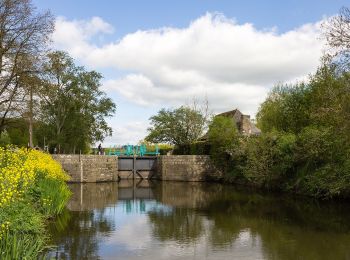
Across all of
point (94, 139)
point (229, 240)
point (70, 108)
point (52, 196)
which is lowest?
point (229, 240)

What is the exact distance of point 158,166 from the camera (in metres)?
39.2

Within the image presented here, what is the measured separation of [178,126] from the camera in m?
48.6

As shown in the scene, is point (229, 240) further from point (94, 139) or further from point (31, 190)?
point (94, 139)

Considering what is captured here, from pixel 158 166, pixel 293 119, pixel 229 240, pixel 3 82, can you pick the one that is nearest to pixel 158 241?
pixel 229 240

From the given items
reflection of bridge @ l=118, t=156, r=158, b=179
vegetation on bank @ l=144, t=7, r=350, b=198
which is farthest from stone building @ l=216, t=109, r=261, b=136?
reflection of bridge @ l=118, t=156, r=158, b=179

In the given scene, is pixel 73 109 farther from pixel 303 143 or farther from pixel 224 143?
pixel 303 143

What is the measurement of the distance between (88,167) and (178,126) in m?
15.7

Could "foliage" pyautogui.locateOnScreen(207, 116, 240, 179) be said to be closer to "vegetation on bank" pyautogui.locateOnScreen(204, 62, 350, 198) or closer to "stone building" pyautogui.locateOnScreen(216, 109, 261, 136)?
"vegetation on bank" pyautogui.locateOnScreen(204, 62, 350, 198)

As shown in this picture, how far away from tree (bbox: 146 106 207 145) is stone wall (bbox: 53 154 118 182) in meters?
10.8

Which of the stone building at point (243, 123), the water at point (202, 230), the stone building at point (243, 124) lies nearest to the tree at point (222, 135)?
the stone building at point (243, 124)

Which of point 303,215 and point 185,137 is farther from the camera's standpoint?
point 185,137

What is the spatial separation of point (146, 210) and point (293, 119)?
15432 mm

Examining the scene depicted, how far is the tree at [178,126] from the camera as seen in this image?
4712cm

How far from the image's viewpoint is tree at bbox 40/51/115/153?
37312 mm
